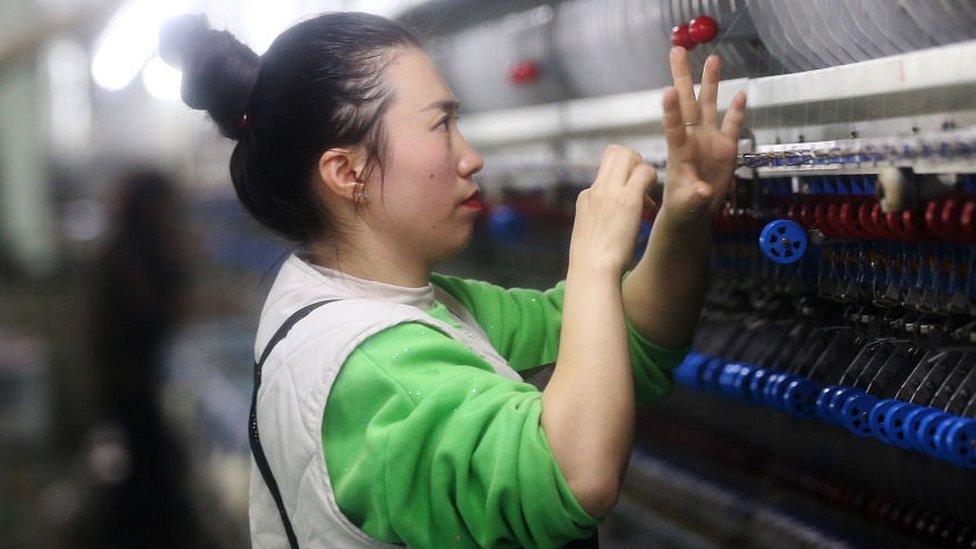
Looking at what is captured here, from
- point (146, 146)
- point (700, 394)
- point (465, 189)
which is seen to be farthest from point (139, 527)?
point (465, 189)

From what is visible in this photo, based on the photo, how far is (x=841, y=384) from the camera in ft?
4.49

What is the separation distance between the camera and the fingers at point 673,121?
120cm

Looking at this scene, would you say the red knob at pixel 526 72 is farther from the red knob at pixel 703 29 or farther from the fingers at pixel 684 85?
the fingers at pixel 684 85

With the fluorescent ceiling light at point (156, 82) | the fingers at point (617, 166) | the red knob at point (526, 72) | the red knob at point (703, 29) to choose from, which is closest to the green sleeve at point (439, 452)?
the fingers at point (617, 166)

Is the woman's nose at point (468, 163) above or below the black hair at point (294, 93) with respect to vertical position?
below

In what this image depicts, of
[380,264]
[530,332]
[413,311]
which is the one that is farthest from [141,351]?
[413,311]

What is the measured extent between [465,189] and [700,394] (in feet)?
3.35

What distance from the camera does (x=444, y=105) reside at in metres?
1.37

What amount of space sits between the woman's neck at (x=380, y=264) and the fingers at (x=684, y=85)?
0.38 m

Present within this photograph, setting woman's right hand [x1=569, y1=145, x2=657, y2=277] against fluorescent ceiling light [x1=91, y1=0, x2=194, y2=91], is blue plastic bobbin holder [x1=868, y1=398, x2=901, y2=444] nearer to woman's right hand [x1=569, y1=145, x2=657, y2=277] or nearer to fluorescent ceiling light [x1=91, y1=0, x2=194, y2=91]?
woman's right hand [x1=569, y1=145, x2=657, y2=277]

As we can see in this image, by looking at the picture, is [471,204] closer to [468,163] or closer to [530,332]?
[468,163]

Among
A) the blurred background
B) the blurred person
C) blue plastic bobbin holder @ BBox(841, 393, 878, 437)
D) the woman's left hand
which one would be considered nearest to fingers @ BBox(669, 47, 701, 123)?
the woman's left hand

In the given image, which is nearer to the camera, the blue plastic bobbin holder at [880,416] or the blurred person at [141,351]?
the blue plastic bobbin holder at [880,416]

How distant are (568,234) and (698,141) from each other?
39.4 inches
